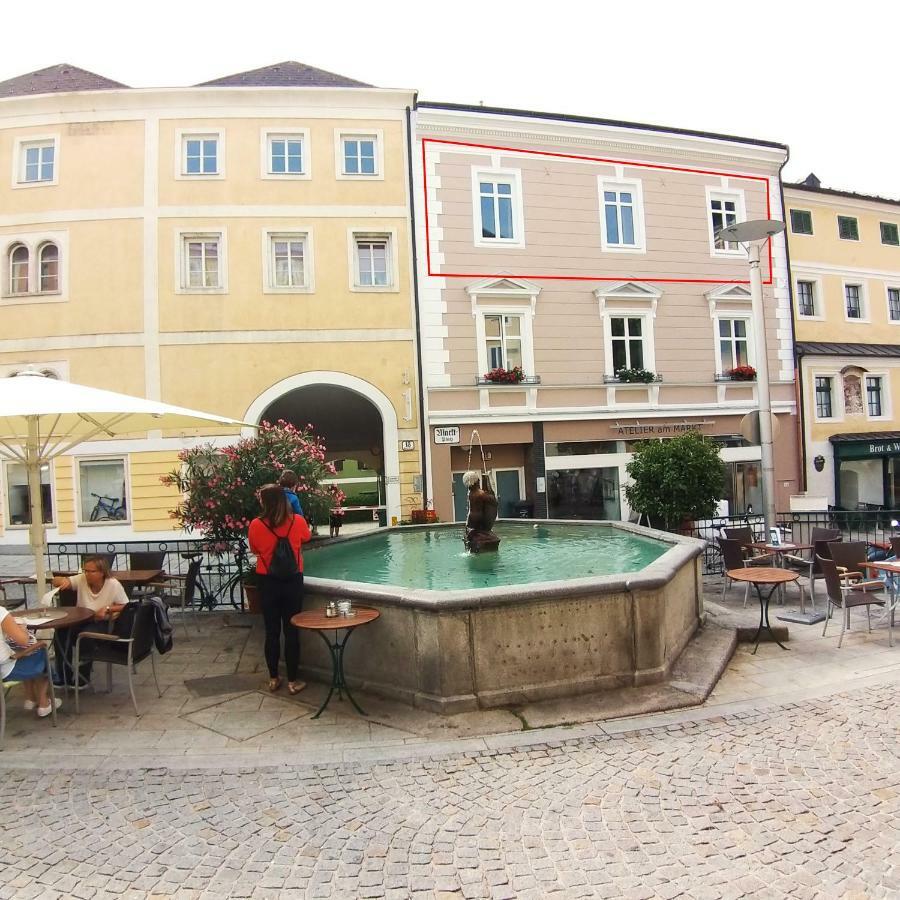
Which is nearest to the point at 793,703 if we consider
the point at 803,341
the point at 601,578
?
the point at 601,578

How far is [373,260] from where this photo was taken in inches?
716

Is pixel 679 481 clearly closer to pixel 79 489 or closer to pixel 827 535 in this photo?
pixel 827 535

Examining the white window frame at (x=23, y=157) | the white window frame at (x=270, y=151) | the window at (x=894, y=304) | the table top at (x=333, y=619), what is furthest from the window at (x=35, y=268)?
the window at (x=894, y=304)

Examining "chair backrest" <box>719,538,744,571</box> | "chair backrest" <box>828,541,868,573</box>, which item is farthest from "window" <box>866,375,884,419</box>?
"chair backrest" <box>719,538,744,571</box>

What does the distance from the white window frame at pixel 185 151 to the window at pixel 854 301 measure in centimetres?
2143

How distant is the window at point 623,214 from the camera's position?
64.2ft

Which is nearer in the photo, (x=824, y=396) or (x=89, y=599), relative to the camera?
(x=89, y=599)

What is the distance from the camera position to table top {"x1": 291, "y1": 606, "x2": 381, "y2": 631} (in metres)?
5.06

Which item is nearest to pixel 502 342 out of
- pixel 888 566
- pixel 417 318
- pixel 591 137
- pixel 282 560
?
pixel 417 318

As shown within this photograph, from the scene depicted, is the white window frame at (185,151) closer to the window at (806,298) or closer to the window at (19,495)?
the window at (19,495)

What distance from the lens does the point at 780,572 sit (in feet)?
23.8

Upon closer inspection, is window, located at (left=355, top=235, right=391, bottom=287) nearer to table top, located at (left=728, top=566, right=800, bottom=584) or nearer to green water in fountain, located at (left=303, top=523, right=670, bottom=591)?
green water in fountain, located at (left=303, top=523, right=670, bottom=591)

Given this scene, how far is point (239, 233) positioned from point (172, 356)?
3772 mm

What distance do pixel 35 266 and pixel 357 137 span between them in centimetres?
937
